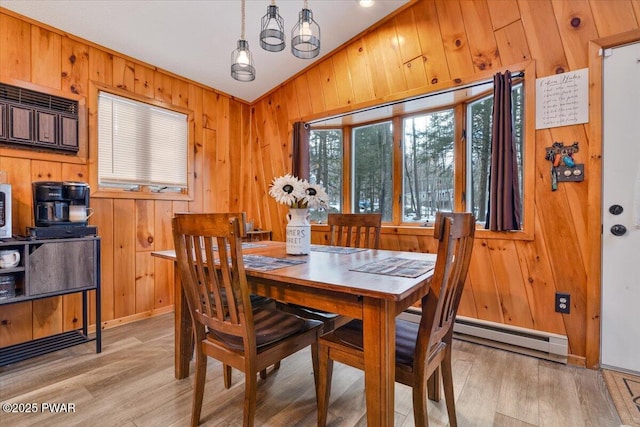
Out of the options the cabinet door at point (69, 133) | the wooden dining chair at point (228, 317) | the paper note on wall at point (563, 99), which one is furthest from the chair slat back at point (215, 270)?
the paper note on wall at point (563, 99)

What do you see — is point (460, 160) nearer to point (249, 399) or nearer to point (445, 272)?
point (445, 272)

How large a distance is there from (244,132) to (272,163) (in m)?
0.59

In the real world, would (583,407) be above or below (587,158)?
below

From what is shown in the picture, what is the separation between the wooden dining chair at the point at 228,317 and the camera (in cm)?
131

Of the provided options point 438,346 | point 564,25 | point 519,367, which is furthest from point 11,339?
point 564,25

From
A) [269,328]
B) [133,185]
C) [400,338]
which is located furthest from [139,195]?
[400,338]

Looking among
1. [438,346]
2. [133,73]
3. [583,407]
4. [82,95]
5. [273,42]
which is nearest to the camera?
[438,346]

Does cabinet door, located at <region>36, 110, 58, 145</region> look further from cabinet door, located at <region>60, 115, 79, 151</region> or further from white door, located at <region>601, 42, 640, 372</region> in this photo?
white door, located at <region>601, 42, 640, 372</region>

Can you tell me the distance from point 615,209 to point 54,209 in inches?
148

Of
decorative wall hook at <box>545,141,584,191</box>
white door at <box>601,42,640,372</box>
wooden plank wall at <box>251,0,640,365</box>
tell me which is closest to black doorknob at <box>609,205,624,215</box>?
white door at <box>601,42,640,372</box>

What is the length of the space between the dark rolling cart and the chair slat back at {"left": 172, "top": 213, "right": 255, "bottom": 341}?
130 centimetres

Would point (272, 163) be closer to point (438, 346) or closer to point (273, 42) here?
point (273, 42)

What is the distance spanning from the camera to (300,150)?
139 inches

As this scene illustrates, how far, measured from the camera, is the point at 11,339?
235 cm
